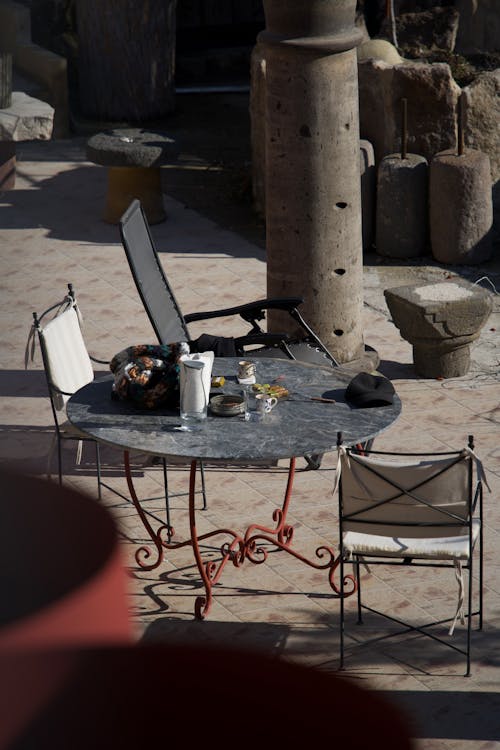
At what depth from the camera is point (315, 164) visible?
623 centimetres

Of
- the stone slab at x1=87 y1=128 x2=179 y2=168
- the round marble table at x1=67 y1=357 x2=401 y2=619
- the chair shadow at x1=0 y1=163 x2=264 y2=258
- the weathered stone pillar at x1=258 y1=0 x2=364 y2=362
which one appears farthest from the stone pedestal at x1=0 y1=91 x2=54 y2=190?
the stone slab at x1=87 y1=128 x2=179 y2=168

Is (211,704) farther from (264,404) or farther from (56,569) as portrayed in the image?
(264,404)

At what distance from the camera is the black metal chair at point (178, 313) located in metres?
5.71

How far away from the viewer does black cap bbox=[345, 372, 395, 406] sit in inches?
184

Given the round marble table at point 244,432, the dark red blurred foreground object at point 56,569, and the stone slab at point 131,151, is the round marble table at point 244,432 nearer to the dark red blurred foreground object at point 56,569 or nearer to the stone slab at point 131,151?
the dark red blurred foreground object at point 56,569

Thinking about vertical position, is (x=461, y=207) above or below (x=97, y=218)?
above

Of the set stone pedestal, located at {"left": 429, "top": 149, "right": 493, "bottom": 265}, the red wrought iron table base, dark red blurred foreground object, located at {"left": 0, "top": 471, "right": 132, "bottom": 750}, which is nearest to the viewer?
dark red blurred foreground object, located at {"left": 0, "top": 471, "right": 132, "bottom": 750}

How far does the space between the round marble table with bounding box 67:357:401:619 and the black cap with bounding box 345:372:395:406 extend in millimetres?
30

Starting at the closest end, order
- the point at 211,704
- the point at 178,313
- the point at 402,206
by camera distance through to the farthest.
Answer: the point at 211,704, the point at 178,313, the point at 402,206

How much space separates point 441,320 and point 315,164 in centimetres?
122

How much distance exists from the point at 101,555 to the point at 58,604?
0.11ft

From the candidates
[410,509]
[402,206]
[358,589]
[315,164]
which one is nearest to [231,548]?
[358,589]

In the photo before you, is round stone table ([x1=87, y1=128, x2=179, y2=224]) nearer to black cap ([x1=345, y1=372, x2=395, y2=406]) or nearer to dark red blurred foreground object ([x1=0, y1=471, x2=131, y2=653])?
black cap ([x1=345, y1=372, x2=395, y2=406])

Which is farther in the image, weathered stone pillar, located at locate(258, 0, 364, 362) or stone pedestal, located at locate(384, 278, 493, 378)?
stone pedestal, located at locate(384, 278, 493, 378)
